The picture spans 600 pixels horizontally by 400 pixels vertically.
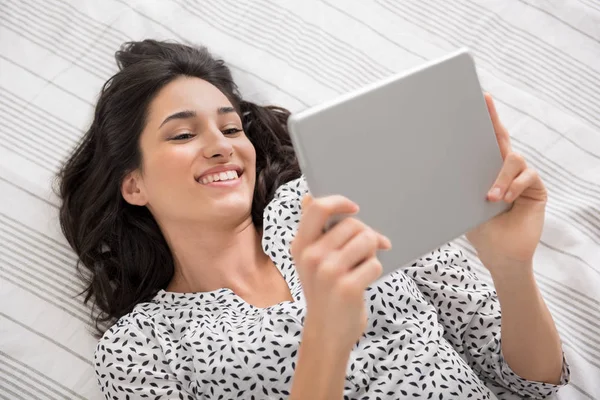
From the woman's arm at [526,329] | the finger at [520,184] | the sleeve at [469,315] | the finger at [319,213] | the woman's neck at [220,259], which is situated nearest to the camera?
the finger at [319,213]

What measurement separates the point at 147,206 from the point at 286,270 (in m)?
0.34

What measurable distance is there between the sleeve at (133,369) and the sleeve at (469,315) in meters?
0.48

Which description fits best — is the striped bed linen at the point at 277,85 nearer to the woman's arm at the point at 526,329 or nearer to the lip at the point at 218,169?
the woman's arm at the point at 526,329

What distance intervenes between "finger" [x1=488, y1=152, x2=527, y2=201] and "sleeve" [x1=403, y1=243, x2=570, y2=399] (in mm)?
354

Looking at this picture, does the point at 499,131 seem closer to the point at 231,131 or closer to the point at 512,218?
the point at 512,218

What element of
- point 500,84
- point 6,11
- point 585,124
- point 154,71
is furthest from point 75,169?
point 585,124

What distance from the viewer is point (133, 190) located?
4.37 feet

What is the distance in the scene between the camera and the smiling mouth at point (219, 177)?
47.1 inches

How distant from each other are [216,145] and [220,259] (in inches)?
9.0

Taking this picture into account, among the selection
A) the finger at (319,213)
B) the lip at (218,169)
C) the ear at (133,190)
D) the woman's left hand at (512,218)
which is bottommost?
the ear at (133,190)

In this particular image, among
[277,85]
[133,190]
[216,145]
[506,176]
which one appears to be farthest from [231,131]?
[506,176]

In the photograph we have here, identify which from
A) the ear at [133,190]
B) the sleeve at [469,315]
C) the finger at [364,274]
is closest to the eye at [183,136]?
the ear at [133,190]

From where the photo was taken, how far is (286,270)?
1.24 meters

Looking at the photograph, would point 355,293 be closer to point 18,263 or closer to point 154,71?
point 154,71
